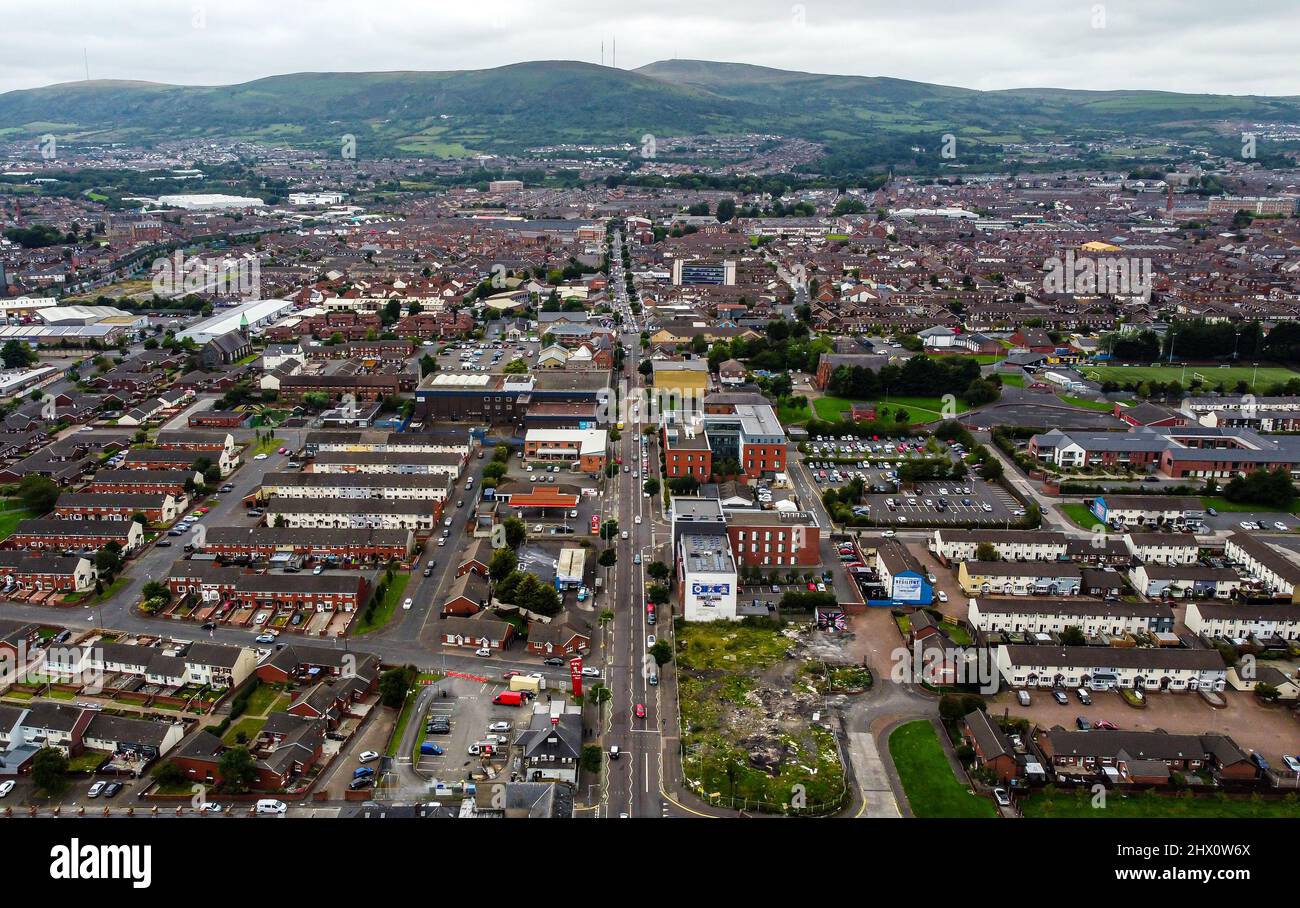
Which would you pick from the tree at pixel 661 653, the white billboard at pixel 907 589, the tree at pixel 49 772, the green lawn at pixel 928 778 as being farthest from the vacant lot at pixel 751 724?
the tree at pixel 49 772

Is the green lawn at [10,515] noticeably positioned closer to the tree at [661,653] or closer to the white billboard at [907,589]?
the tree at [661,653]

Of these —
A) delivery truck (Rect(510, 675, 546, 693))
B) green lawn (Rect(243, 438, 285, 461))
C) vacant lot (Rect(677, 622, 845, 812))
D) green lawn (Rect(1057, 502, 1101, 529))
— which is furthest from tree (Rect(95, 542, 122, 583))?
green lawn (Rect(1057, 502, 1101, 529))

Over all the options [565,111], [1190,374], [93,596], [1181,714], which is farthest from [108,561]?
[565,111]

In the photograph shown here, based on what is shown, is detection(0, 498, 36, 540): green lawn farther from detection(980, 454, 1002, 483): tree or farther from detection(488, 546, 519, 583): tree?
detection(980, 454, 1002, 483): tree

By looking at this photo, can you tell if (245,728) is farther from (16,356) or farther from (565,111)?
(565,111)
